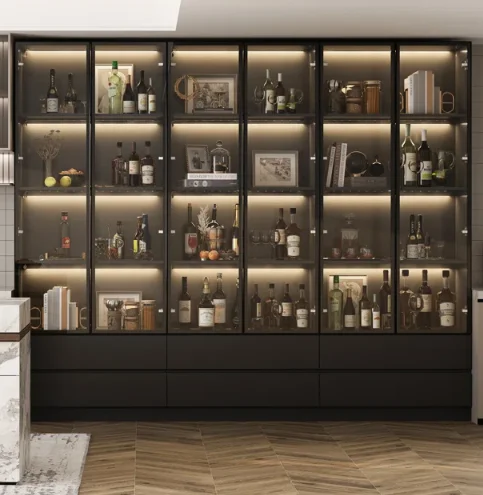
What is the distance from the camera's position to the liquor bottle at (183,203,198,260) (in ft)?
20.7

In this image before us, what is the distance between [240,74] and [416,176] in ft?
4.73

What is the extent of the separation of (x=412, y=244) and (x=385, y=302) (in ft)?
1.50

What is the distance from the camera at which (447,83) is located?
641 cm

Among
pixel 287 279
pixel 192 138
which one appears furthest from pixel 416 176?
pixel 192 138

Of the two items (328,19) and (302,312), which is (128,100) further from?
(302,312)

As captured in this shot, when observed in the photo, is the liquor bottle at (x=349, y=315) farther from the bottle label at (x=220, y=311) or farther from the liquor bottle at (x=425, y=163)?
the liquor bottle at (x=425, y=163)

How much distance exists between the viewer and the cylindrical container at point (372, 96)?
6.32m

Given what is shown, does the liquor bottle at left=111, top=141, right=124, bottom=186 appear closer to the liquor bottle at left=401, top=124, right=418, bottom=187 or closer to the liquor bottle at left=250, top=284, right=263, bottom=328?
the liquor bottle at left=250, top=284, right=263, bottom=328

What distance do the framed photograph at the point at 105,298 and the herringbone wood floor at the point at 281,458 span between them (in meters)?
0.71

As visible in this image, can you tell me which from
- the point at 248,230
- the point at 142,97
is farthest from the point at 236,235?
the point at 142,97

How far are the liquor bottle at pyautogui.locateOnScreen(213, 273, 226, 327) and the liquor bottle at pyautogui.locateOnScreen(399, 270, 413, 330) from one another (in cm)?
125

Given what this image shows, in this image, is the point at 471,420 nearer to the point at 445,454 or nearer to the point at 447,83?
the point at 445,454

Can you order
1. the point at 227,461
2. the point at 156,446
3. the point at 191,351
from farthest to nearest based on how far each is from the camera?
the point at 191,351 < the point at 156,446 < the point at 227,461

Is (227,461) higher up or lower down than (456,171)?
lower down
